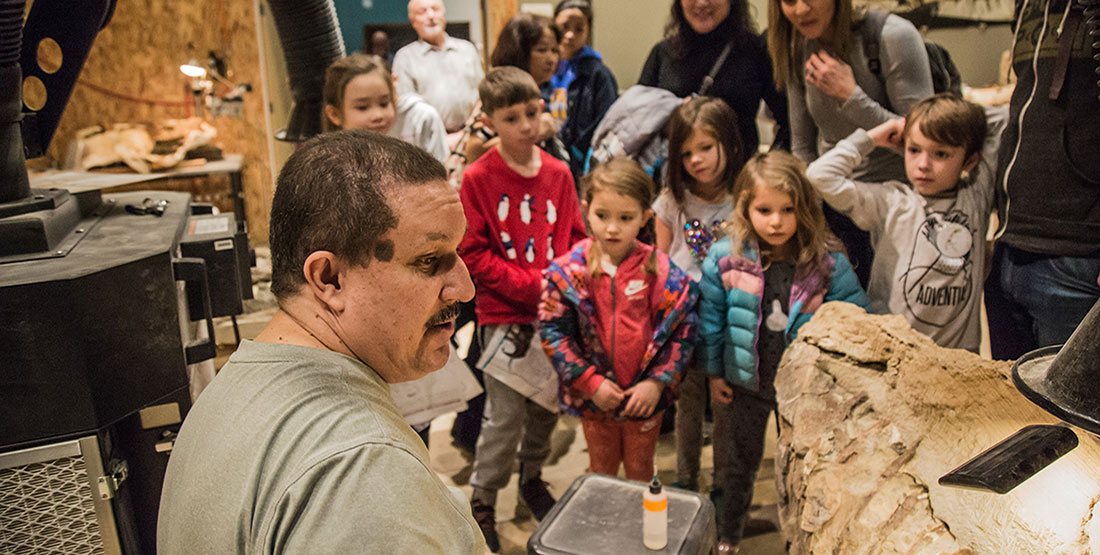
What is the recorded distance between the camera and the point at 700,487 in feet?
10.6

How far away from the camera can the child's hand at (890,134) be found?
104 inches

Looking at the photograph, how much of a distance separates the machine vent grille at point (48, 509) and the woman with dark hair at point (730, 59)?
2580mm

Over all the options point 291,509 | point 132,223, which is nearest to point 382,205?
point 291,509

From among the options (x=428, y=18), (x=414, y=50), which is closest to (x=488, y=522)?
(x=414, y=50)

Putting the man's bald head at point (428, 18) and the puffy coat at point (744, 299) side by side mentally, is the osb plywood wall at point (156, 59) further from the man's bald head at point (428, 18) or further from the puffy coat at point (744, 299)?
the puffy coat at point (744, 299)

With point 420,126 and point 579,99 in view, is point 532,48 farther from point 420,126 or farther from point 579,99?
point 420,126

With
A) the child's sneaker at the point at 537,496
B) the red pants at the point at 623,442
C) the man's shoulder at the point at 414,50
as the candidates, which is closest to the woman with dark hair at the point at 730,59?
the red pants at the point at 623,442

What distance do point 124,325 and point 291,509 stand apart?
2.72 feet

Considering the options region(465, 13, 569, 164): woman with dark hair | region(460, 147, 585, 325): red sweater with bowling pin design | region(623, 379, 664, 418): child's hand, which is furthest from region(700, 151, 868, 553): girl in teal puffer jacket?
region(465, 13, 569, 164): woman with dark hair

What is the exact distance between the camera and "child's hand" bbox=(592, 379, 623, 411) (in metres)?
2.61

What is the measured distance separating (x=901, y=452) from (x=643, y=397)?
103cm

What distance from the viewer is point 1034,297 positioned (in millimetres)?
2297

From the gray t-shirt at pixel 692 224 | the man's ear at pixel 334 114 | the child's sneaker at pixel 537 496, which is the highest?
the man's ear at pixel 334 114

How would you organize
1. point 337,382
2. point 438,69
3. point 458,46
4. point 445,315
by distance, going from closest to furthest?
point 337,382 → point 445,315 → point 438,69 → point 458,46
